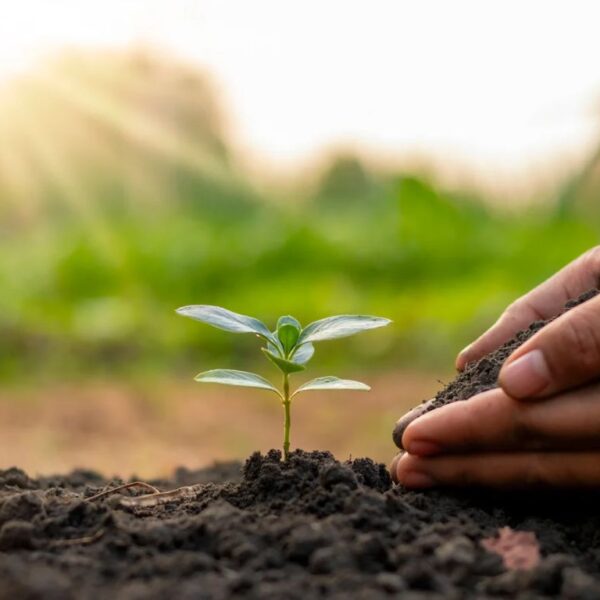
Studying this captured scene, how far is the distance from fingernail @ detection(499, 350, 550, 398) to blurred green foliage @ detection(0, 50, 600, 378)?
350cm

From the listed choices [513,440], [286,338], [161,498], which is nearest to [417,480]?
[513,440]

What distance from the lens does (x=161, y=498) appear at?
1.41 metres

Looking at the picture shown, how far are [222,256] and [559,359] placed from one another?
4935mm

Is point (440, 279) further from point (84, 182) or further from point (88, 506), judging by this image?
point (88, 506)

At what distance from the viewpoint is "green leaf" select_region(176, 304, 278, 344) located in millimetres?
1271

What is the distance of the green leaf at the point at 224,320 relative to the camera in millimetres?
1271

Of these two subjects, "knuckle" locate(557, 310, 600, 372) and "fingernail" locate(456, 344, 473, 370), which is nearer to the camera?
"knuckle" locate(557, 310, 600, 372)

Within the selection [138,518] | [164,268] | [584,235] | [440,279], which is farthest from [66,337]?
[138,518]

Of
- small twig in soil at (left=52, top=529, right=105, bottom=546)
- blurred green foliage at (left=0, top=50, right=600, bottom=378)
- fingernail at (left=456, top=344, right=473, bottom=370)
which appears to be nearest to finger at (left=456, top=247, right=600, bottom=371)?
fingernail at (left=456, top=344, right=473, bottom=370)

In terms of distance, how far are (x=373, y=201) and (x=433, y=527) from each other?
5895 mm

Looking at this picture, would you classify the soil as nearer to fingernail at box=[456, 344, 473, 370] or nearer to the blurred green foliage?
fingernail at box=[456, 344, 473, 370]

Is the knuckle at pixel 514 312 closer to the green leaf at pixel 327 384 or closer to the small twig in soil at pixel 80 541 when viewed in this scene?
the green leaf at pixel 327 384

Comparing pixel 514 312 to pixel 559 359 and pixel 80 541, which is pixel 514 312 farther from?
pixel 80 541

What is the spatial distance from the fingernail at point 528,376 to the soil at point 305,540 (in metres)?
0.18
